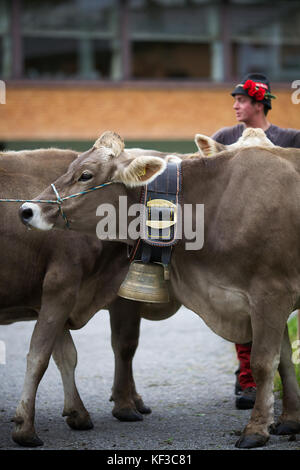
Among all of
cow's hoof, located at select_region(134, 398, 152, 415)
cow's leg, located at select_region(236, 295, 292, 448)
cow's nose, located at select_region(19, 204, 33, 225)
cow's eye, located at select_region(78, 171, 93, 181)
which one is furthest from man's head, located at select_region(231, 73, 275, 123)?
cow's hoof, located at select_region(134, 398, 152, 415)

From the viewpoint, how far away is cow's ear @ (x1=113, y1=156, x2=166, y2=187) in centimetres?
509

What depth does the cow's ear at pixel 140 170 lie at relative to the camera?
5.09 meters

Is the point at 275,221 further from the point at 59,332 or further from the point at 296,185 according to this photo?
the point at 59,332

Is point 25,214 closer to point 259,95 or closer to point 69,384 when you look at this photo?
point 69,384

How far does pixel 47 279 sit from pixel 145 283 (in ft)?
2.28

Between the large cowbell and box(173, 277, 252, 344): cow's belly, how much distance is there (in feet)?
0.66

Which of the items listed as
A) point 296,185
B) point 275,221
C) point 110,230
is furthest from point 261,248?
point 110,230

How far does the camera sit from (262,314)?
503 centimetres

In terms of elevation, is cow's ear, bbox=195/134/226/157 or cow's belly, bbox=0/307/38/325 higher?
cow's ear, bbox=195/134/226/157

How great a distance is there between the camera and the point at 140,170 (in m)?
5.13

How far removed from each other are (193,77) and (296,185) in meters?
16.4

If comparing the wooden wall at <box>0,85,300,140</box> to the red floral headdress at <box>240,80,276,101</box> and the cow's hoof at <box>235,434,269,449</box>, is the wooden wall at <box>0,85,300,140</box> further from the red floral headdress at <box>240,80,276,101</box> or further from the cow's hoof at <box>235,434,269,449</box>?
the cow's hoof at <box>235,434,269,449</box>
